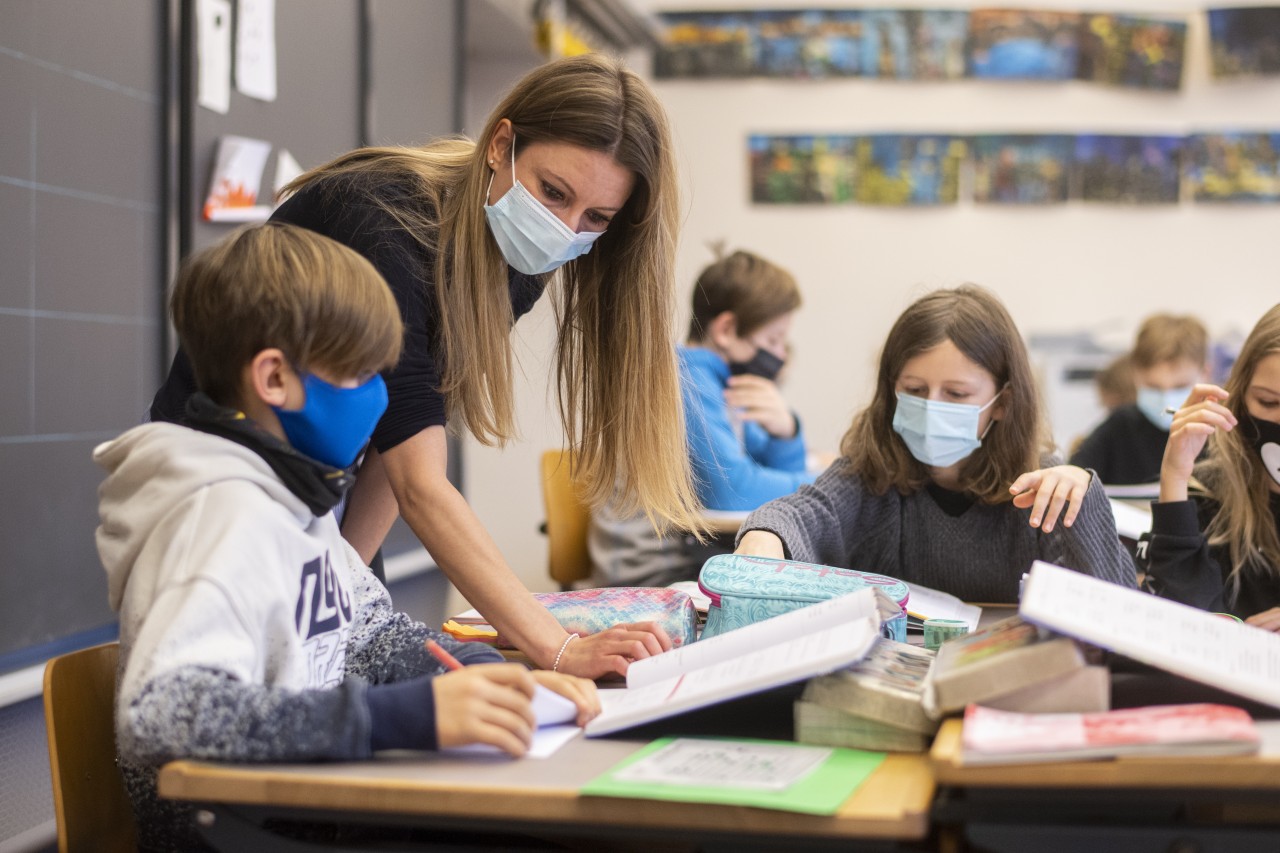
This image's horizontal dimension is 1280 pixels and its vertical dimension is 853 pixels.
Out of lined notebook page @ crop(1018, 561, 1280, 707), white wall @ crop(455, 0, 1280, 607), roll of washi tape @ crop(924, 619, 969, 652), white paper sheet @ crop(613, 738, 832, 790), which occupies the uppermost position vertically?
white wall @ crop(455, 0, 1280, 607)

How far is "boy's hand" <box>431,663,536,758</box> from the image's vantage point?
0.90m

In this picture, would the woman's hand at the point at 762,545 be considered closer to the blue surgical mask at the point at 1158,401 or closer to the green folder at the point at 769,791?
the green folder at the point at 769,791

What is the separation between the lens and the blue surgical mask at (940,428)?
179cm

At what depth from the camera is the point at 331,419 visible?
1.03 m

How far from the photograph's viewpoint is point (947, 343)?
1.83 m

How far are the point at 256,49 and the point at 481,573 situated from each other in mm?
2162

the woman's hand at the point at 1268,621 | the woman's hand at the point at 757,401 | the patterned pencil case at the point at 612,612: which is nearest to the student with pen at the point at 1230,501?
the woman's hand at the point at 1268,621

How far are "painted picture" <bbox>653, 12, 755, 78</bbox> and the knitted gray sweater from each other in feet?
12.4

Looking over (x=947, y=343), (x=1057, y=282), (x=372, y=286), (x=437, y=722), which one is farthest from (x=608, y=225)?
(x=1057, y=282)

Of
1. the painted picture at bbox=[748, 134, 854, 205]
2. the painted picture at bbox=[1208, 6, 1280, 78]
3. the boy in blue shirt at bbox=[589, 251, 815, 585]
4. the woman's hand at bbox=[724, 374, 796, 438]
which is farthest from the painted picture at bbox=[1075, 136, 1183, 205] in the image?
the woman's hand at bbox=[724, 374, 796, 438]

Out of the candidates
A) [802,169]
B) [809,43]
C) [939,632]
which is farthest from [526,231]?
[809,43]

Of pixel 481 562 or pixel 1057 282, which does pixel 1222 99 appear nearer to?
pixel 1057 282

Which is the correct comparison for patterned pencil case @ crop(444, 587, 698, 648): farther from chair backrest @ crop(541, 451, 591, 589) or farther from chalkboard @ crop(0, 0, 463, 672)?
chair backrest @ crop(541, 451, 591, 589)

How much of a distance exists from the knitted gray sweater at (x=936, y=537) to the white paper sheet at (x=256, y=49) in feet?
5.98
